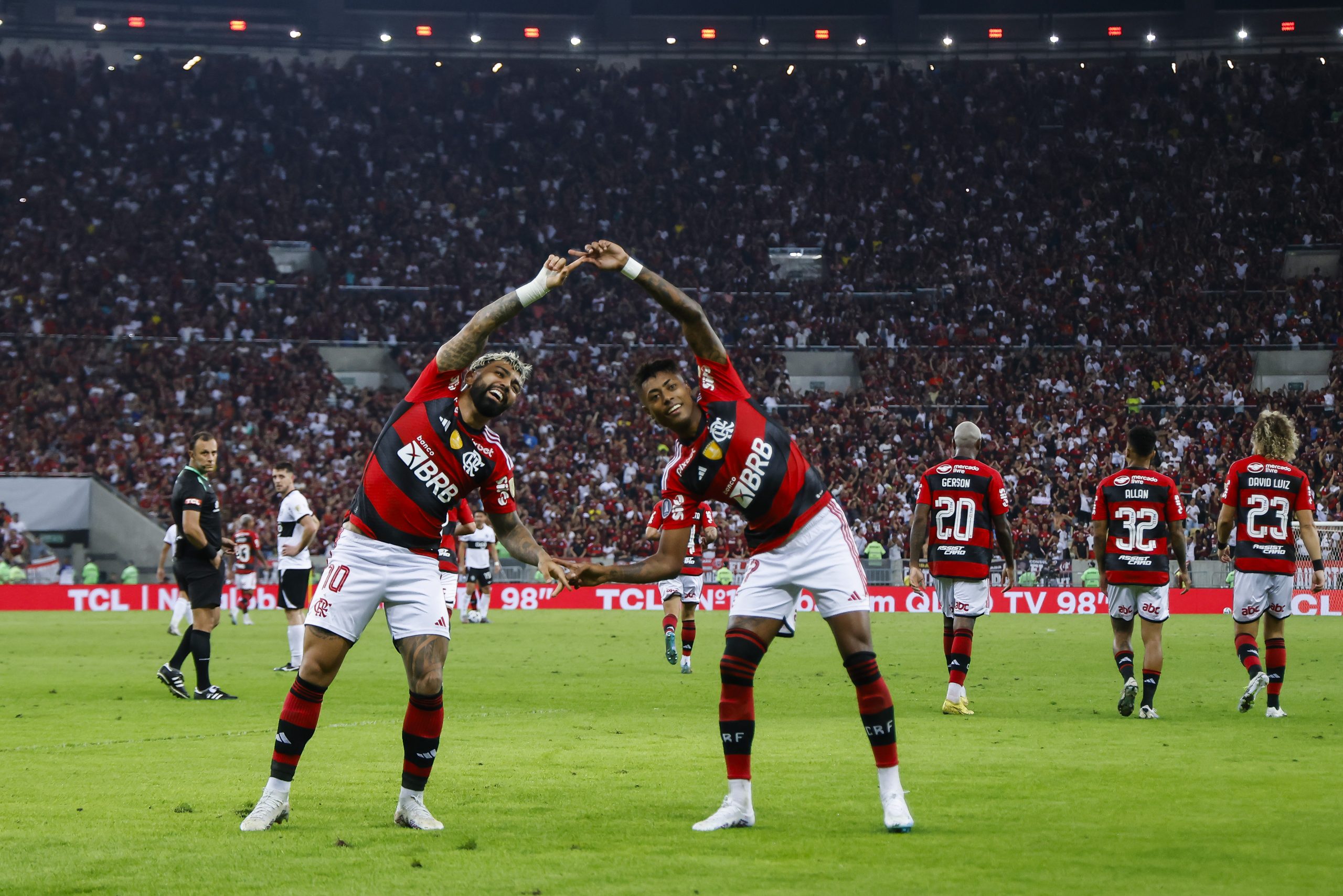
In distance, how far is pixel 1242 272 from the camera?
47500 mm

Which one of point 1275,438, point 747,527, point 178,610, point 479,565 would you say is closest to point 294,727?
point 747,527

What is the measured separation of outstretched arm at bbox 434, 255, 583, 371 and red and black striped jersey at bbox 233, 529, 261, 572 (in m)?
21.5

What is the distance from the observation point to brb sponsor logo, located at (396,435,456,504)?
762 cm

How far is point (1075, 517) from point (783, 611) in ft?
108

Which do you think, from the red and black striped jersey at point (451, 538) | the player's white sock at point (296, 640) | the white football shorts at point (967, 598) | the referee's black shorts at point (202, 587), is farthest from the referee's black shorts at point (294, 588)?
the white football shorts at point (967, 598)

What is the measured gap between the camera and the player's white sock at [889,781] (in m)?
7.17

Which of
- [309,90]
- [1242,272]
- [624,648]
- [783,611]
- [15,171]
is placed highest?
[309,90]

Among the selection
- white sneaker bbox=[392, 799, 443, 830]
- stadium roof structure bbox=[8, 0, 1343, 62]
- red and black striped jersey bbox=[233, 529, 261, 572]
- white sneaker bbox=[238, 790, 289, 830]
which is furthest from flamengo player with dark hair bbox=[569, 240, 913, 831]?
stadium roof structure bbox=[8, 0, 1343, 62]

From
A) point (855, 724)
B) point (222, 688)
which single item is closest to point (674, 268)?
point (222, 688)

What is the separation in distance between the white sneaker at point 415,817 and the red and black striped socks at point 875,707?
233 centimetres

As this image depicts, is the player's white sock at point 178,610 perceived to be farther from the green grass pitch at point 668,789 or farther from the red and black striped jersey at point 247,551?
the green grass pitch at point 668,789

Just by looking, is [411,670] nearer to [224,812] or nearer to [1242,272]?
[224,812]

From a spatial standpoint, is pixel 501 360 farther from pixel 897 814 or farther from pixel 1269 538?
pixel 1269 538

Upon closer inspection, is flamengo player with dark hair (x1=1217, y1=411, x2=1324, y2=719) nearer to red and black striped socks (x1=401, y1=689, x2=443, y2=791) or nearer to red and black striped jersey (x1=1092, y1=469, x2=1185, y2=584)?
red and black striped jersey (x1=1092, y1=469, x2=1185, y2=584)
